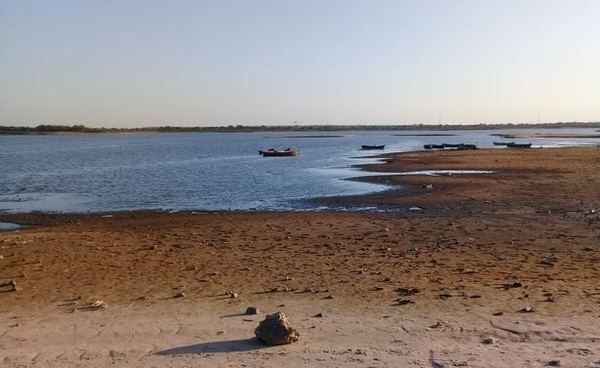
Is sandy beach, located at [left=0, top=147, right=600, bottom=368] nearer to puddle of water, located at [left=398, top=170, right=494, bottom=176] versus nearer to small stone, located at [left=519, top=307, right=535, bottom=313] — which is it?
small stone, located at [left=519, top=307, right=535, bottom=313]

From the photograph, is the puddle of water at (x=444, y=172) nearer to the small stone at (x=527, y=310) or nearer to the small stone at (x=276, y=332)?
the small stone at (x=527, y=310)

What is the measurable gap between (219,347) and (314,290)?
3194mm

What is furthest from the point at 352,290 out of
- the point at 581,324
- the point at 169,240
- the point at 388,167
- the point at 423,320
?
the point at 388,167

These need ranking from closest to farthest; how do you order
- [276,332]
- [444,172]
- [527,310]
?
[276,332] < [527,310] < [444,172]

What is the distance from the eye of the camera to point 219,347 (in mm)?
7285

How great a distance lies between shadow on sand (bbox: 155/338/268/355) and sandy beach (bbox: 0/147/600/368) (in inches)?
1.1

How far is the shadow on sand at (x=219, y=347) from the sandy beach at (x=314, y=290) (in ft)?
0.09

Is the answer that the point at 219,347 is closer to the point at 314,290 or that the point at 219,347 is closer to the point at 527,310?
the point at 314,290

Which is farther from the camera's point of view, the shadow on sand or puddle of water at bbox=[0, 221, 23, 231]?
puddle of water at bbox=[0, 221, 23, 231]

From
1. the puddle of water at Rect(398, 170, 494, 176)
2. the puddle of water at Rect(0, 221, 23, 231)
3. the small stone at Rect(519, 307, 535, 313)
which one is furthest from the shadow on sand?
the puddle of water at Rect(398, 170, 494, 176)

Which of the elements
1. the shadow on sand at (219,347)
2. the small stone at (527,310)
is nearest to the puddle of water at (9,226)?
the shadow on sand at (219,347)

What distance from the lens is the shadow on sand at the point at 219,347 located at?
7152 millimetres

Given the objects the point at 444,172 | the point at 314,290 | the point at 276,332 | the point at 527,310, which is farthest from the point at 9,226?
the point at 444,172

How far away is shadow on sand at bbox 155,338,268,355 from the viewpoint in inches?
282
